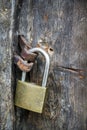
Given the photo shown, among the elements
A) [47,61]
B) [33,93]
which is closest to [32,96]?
[33,93]

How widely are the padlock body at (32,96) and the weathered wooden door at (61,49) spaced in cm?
7

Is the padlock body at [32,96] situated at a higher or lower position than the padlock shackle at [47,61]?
lower

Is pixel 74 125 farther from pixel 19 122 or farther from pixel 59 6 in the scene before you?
pixel 59 6

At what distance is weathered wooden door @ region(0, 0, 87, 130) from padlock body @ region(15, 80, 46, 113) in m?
0.07

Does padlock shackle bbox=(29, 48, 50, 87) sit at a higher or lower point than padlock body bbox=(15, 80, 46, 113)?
higher

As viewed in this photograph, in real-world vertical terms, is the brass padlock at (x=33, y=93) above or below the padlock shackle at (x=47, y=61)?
below

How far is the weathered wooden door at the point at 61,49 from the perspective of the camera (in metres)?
0.97

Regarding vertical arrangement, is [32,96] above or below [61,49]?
below

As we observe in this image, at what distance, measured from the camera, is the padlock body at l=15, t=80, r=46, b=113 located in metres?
0.95

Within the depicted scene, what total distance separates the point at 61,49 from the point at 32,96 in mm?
204

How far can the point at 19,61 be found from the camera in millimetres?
976

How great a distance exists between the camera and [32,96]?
958mm

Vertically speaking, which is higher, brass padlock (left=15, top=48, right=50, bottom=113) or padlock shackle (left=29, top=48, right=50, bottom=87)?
padlock shackle (left=29, top=48, right=50, bottom=87)

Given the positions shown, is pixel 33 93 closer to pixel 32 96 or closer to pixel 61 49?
pixel 32 96
